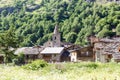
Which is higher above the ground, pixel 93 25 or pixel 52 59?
pixel 93 25

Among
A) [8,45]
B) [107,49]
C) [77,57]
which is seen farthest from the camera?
[77,57]

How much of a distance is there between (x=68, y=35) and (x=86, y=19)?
22338 mm

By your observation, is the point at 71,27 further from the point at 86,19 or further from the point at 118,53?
the point at 118,53

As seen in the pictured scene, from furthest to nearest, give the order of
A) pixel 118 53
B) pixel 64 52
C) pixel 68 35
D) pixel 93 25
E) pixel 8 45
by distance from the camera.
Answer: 1. pixel 93 25
2. pixel 68 35
3. pixel 64 52
4. pixel 8 45
5. pixel 118 53

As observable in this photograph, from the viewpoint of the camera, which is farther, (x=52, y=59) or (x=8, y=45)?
(x=52, y=59)

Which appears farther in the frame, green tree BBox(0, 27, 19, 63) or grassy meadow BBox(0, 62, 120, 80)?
green tree BBox(0, 27, 19, 63)

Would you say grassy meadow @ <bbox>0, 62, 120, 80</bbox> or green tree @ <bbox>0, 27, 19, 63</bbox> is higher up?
green tree @ <bbox>0, 27, 19, 63</bbox>

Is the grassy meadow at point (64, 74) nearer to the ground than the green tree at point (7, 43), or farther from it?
nearer to the ground

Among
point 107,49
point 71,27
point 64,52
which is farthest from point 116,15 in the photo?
point 107,49

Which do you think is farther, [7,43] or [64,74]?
[7,43]

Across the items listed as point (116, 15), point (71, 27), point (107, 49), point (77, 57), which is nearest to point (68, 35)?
point (71, 27)

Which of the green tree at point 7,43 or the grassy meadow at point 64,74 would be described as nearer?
the grassy meadow at point 64,74

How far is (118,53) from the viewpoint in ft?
131

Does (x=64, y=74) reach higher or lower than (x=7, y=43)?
lower
